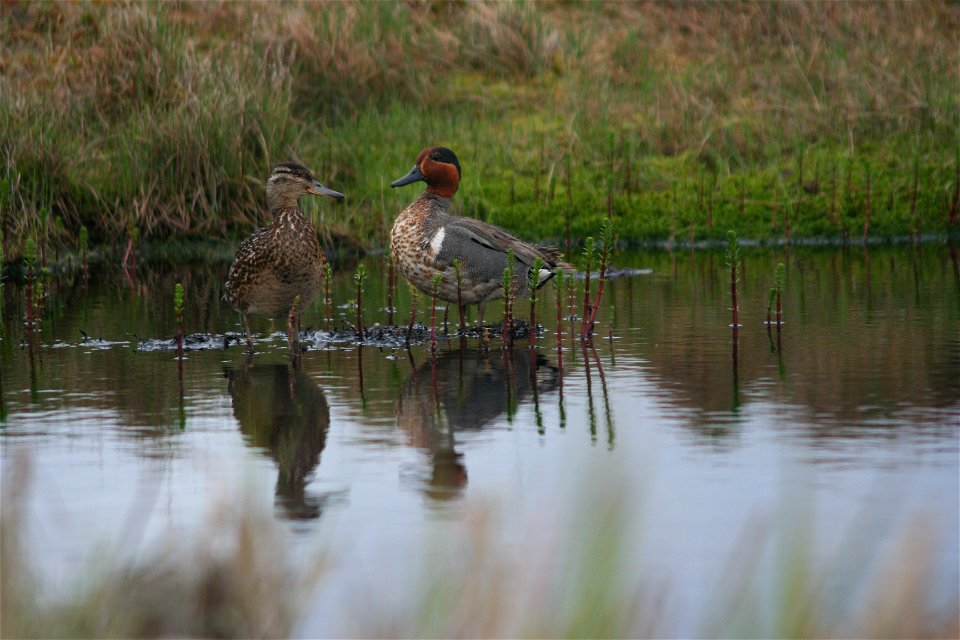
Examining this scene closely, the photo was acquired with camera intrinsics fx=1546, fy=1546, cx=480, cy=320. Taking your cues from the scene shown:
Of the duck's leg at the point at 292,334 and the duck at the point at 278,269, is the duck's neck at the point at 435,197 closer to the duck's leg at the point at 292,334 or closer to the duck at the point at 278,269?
the duck at the point at 278,269

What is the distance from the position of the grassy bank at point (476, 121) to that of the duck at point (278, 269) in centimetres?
455

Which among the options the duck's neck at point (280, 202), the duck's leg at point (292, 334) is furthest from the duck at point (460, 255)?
the duck's leg at point (292, 334)

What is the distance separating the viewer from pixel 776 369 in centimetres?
854

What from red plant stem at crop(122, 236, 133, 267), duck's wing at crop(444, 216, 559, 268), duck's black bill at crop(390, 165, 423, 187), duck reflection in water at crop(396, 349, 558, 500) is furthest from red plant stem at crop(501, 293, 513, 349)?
red plant stem at crop(122, 236, 133, 267)

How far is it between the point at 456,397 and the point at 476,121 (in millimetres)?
10440

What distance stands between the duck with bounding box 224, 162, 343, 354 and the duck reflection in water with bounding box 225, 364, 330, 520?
515 mm

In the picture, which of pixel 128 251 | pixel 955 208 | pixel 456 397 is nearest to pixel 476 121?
pixel 128 251

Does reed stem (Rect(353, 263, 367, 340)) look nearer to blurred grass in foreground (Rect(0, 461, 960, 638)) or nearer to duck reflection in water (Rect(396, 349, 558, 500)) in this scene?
duck reflection in water (Rect(396, 349, 558, 500))

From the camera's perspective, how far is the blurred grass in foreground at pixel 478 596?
3.63m

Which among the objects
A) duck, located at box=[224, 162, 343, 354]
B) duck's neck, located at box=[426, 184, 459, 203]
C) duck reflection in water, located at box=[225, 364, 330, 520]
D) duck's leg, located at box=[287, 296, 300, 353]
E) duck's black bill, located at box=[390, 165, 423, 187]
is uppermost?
duck's black bill, located at box=[390, 165, 423, 187]

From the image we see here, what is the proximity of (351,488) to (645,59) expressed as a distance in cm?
1469

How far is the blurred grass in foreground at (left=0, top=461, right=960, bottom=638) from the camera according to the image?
11.9 ft

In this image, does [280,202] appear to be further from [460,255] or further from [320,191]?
[460,255]

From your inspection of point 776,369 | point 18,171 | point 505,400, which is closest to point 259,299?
point 505,400
